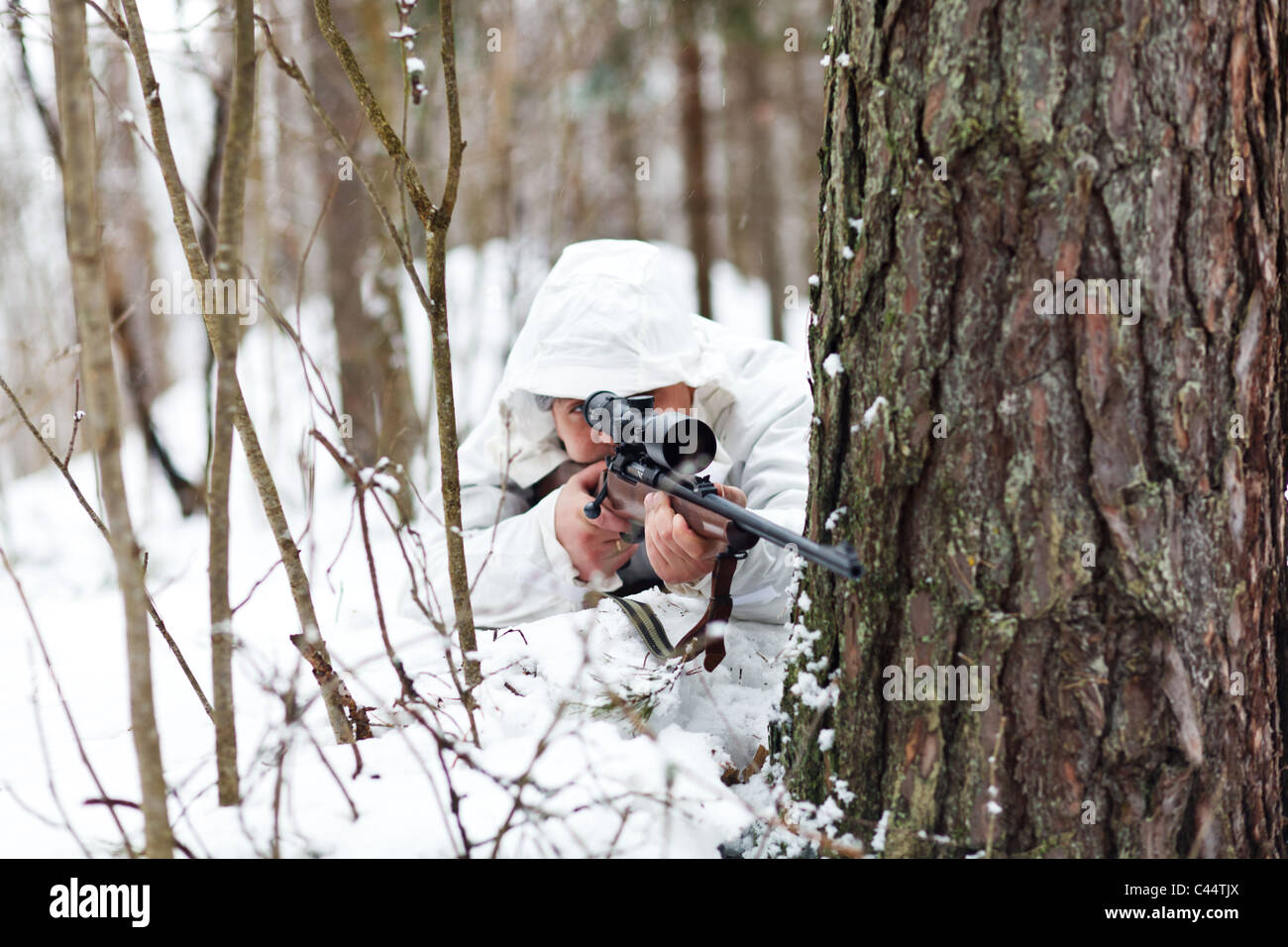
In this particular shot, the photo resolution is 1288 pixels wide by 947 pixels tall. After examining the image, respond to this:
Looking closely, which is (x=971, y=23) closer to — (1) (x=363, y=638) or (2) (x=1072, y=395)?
(2) (x=1072, y=395)

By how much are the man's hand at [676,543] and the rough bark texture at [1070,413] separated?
44 centimetres

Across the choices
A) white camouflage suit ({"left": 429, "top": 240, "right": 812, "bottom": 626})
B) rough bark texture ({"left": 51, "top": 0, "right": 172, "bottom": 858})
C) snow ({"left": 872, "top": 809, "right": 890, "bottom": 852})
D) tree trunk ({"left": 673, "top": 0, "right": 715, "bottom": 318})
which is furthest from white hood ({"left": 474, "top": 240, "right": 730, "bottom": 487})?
tree trunk ({"left": 673, "top": 0, "right": 715, "bottom": 318})

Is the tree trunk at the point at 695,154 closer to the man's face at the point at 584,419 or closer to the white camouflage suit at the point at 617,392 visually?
the white camouflage suit at the point at 617,392

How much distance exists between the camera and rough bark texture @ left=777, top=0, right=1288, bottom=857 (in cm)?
123

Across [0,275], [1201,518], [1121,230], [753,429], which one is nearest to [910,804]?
[1201,518]

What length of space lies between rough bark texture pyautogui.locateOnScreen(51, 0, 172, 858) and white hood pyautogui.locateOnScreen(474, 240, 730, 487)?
1.02 m

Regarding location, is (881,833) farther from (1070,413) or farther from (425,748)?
(425,748)

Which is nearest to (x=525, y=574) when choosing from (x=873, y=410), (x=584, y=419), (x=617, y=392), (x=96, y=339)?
(x=584, y=419)

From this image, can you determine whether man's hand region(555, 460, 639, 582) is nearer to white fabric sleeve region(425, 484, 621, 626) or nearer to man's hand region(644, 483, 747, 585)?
white fabric sleeve region(425, 484, 621, 626)

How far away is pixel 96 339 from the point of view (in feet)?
3.68

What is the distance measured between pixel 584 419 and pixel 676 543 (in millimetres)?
670
